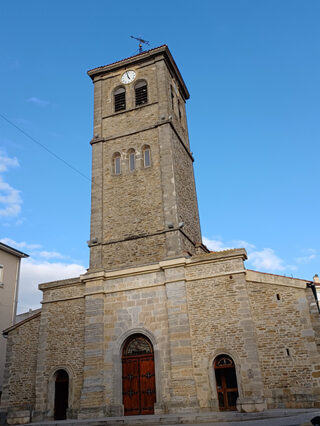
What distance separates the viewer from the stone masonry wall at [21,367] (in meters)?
17.0

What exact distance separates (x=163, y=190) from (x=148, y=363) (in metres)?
7.73

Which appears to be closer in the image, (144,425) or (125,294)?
(144,425)

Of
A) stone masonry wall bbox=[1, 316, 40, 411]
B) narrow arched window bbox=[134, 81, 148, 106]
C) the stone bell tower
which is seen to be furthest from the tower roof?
stone masonry wall bbox=[1, 316, 40, 411]

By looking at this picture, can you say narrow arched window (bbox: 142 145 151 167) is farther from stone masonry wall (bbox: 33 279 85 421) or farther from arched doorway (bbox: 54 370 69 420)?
arched doorway (bbox: 54 370 69 420)

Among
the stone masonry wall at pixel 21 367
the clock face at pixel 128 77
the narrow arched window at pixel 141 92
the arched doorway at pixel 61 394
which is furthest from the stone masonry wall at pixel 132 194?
the arched doorway at pixel 61 394

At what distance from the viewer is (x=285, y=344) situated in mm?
14258

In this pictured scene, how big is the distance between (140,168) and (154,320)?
303 inches

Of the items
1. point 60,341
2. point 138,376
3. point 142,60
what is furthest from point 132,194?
point 142,60

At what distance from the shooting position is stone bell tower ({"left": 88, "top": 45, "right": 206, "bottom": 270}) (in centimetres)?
1820

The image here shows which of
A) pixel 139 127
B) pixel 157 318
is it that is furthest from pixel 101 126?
pixel 157 318

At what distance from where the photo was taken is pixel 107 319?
16.9 m

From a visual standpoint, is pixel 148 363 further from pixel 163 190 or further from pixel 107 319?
pixel 163 190

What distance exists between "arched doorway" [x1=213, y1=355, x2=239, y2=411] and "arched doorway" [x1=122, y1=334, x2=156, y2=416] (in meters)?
2.56

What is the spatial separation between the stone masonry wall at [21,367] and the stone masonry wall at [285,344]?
9866mm
